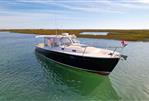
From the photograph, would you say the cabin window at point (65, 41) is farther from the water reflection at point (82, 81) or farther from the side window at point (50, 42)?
the water reflection at point (82, 81)

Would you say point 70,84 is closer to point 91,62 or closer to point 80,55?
point 91,62

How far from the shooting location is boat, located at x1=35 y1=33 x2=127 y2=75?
17547 mm

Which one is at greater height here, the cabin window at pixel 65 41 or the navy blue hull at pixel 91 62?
the cabin window at pixel 65 41

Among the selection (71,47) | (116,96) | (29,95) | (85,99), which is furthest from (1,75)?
(116,96)

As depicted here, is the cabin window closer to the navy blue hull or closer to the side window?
the side window

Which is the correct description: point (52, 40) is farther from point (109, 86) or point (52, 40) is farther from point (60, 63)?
point (109, 86)

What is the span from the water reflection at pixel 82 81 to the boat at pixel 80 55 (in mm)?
558

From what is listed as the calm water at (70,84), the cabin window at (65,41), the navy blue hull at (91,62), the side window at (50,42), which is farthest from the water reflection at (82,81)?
the side window at (50,42)

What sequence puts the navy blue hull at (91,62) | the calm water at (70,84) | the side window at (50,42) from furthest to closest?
the side window at (50,42)
the navy blue hull at (91,62)
the calm water at (70,84)

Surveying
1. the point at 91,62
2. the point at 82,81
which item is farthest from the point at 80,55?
the point at 82,81

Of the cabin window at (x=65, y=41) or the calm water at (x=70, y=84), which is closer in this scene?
the calm water at (x=70, y=84)

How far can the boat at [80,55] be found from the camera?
1755cm

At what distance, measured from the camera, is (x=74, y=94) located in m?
13.6

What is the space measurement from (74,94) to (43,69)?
777cm
